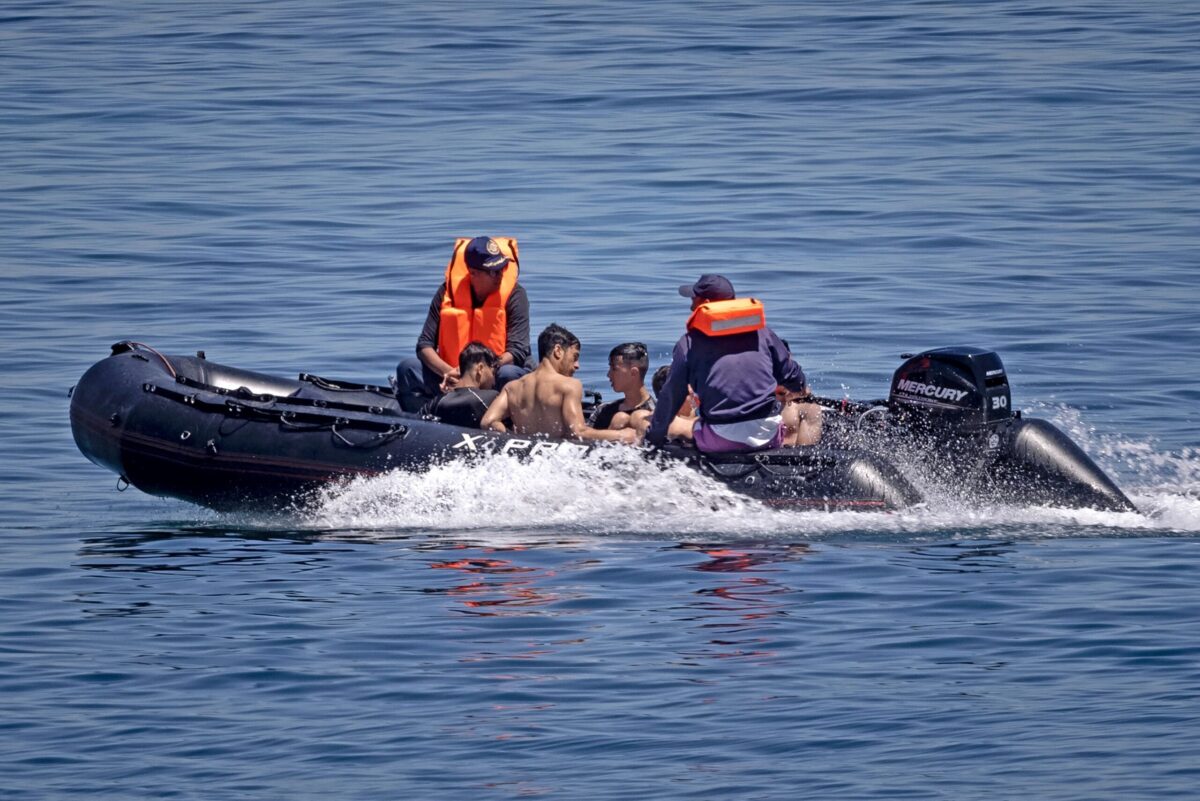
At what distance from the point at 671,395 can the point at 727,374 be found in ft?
1.00

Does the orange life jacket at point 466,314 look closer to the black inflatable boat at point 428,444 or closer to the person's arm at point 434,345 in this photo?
the person's arm at point 434,345

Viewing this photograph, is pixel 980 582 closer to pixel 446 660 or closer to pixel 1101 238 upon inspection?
pixel 446 660

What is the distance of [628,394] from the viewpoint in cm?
997

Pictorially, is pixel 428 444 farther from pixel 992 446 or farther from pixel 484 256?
pixel 992 446

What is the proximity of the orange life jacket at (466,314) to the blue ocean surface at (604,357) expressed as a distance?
55.2 inches

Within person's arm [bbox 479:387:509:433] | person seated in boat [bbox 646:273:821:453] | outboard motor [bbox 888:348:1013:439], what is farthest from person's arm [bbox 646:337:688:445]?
outboard motor [bbox 888:348:1013:439]

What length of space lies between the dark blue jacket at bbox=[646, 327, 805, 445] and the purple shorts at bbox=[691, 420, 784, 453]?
66 millimetres

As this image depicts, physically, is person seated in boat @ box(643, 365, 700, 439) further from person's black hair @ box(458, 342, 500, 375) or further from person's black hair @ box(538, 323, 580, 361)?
person's black hair @ box(458, 342, 500, 375)

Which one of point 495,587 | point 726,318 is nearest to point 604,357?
point 726,318

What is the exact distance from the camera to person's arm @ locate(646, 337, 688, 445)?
920 centimetres

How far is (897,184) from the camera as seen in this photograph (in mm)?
20375

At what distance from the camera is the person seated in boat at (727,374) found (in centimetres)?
909

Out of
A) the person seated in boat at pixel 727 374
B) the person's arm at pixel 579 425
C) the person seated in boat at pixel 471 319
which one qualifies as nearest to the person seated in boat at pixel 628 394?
the person's arm at pixel 579 425

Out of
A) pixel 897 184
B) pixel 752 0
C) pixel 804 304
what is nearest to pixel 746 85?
pixel 897 184
